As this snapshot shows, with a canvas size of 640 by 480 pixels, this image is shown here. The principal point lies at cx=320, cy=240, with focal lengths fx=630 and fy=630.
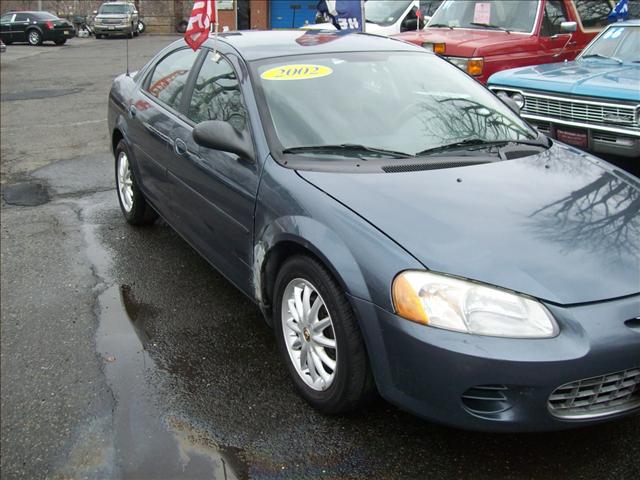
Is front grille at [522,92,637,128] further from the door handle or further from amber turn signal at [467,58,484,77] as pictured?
the door handle

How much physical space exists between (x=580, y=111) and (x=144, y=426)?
4.52m

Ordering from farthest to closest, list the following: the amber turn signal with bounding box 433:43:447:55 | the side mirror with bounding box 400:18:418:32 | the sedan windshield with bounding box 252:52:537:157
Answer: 1. the side mirror with bounding box 400:18:418:32
2. the amber turn signal with bounding box 433:43:447:55
3. the sedan windshield with bounding box 252:52:537:157

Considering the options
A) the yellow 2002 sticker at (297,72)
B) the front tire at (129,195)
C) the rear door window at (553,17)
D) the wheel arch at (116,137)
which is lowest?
the front tire at (129,195)

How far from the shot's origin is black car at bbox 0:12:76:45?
28.8 metres

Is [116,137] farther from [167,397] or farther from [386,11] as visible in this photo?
[386,11]

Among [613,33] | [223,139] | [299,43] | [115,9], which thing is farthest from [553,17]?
[115,9]

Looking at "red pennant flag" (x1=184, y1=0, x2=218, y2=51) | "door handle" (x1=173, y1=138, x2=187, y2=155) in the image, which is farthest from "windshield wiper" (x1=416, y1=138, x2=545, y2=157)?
"red pennant flag" (x1=184, y1=0, x2=218, y2=51)

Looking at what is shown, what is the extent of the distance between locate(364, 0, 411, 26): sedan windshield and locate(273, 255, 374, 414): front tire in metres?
10.7

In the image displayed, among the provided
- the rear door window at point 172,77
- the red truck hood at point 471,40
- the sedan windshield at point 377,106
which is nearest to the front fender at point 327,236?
the sedan windshield at point 377,106

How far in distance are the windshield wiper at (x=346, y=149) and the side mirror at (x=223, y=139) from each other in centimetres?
21

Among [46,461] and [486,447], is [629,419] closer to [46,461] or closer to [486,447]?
[486,447]

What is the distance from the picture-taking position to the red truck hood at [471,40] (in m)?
7.34

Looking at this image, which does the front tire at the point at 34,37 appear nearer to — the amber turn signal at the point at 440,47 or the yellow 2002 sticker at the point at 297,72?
the amber turn signal at the point at 440,47

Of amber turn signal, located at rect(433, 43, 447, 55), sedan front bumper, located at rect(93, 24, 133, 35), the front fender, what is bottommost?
the front fender
